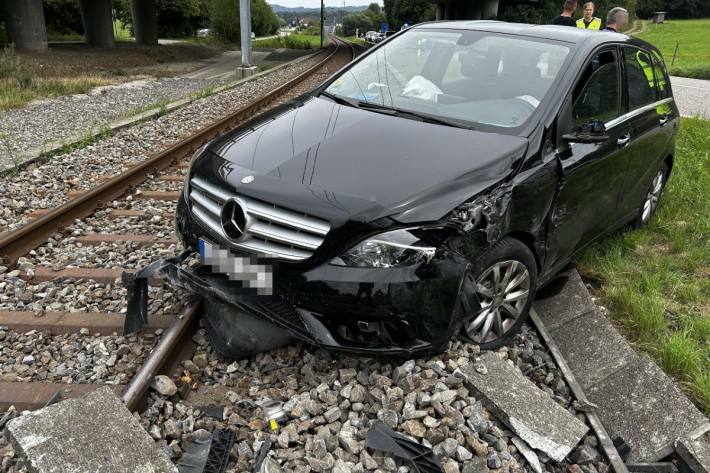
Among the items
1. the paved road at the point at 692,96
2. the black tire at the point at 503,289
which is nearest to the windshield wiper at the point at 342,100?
the black tire at the point at 503,289

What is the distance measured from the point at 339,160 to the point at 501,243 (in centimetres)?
100

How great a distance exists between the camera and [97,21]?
31.3 metres

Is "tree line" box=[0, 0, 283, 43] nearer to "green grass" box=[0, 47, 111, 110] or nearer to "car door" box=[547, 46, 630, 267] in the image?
"green grass" box=[0, 47, 111, 110]

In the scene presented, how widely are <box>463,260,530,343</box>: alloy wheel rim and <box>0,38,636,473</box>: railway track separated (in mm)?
371

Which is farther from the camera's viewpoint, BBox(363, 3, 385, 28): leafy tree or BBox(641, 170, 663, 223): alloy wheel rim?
BBox(363, 3, 385, 28): leafy tree

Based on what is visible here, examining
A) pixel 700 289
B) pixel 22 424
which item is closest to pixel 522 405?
pixel 22 424

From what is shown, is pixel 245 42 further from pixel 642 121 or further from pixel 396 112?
pixel 396 112

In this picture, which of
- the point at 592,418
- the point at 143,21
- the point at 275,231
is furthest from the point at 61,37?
the point at 592,418

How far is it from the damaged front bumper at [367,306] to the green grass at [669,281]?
175cm

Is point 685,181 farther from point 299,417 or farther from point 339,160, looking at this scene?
point 299,417

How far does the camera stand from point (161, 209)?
18.0 ft

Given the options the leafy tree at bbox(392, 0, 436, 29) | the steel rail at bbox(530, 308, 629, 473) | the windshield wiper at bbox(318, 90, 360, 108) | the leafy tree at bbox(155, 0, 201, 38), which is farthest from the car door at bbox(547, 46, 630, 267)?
the leafy tree at bbox(392, 0, 436, 29)

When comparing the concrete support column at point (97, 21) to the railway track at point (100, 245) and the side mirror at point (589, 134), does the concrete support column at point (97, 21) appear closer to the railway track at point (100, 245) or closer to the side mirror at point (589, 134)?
the railway track at point (100, 245)

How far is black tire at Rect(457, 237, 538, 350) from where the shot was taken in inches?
113
